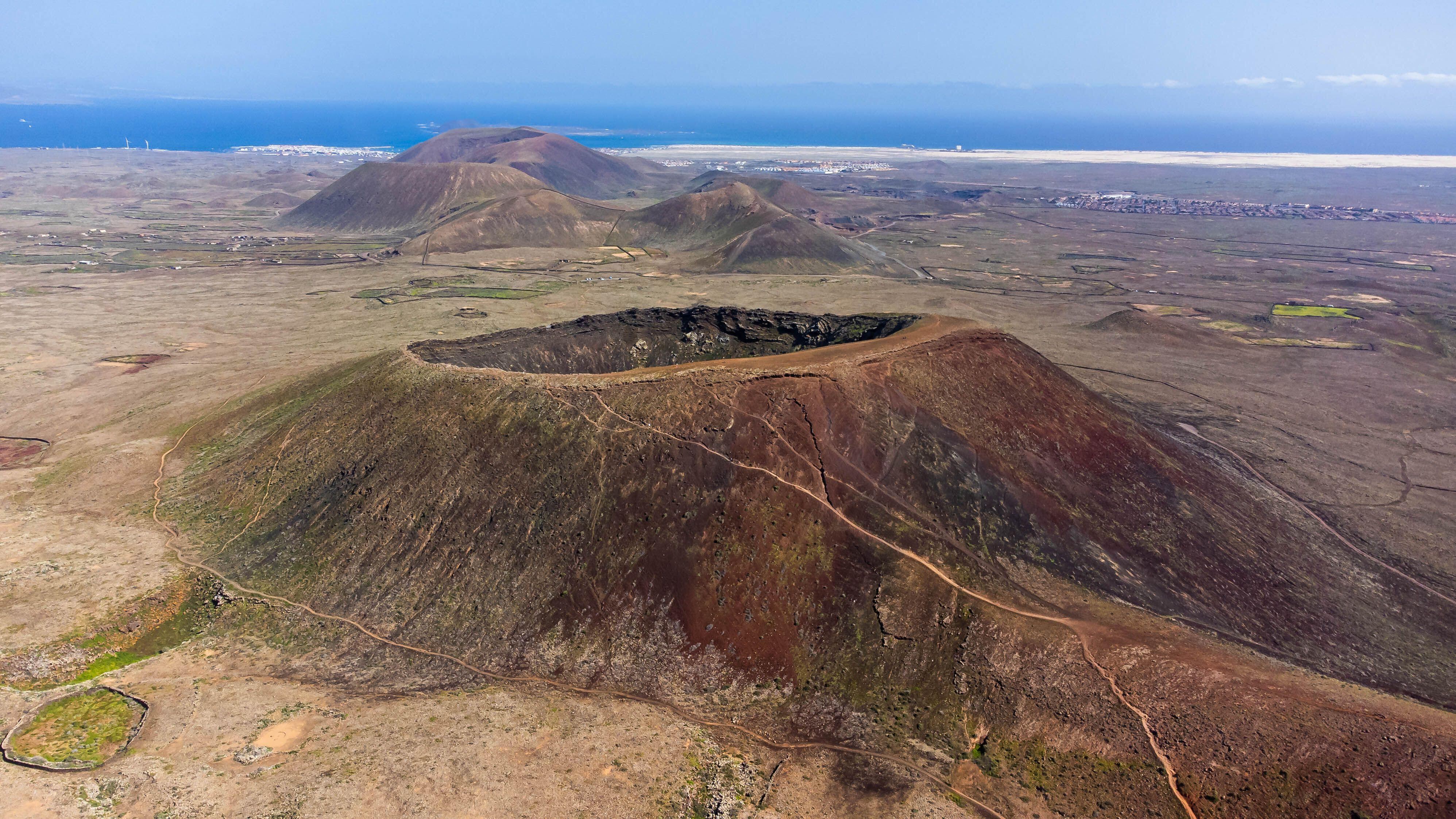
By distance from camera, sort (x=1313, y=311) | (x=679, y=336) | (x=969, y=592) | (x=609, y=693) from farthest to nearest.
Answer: (x=1313, y=311), (x=679, y=336), (x=969, y=592), (x=609, y=693)

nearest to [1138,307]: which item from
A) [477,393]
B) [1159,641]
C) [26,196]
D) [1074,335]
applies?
[1074,335]

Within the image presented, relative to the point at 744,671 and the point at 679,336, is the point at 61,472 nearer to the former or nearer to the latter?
the point at 679,336

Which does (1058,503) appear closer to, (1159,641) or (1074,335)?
(1159,641)

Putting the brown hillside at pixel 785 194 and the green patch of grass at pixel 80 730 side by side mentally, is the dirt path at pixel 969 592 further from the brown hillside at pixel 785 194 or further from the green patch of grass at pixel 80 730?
the brown hillside at pixel 785 194

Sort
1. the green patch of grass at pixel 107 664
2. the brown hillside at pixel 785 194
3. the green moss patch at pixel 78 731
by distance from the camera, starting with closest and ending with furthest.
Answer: the green moss patch at pixel 78 731
the green patch of grass at pixel 107 664
the brown hillside at pixel 785 194

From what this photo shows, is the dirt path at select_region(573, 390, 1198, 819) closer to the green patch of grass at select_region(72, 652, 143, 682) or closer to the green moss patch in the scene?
the green moss patch

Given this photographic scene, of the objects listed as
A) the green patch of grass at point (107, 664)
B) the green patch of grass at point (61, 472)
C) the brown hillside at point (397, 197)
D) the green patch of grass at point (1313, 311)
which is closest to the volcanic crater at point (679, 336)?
the green patch of grass at point (61, 472)

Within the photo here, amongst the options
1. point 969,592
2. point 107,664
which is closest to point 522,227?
point 107,664
